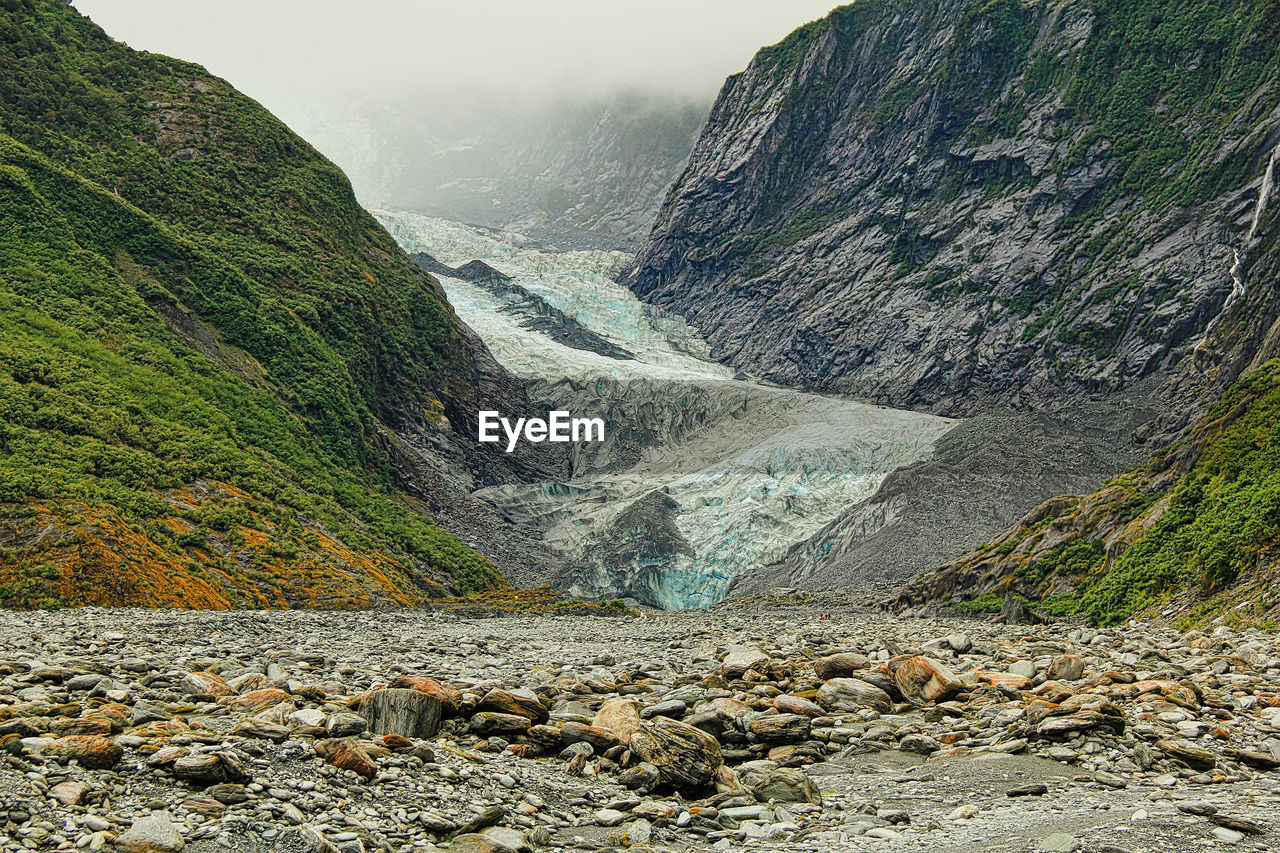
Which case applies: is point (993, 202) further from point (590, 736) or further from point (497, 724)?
point (497, 724)

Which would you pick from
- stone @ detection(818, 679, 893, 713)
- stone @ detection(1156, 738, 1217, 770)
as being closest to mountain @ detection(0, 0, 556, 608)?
stone @ detection(818, 679, 893, 713)

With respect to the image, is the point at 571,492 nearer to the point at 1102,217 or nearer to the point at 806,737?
the point at 1102,217

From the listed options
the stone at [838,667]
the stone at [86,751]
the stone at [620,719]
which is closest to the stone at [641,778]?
the stone at [620,719]

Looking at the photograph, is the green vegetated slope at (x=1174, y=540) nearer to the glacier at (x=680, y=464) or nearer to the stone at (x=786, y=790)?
the stone at (x=786, y=790)

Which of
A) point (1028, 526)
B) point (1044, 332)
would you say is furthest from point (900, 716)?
point (1044, 332)

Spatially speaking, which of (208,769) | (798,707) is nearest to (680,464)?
(798,707)

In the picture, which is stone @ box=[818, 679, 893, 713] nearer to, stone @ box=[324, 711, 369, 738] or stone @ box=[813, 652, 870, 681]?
stone @ box=[813, 652, 870, 681]

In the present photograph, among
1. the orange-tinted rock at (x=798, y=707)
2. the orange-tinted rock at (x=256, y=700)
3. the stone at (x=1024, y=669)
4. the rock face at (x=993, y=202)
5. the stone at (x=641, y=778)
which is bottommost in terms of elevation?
the stone at (x=641, y=778)
